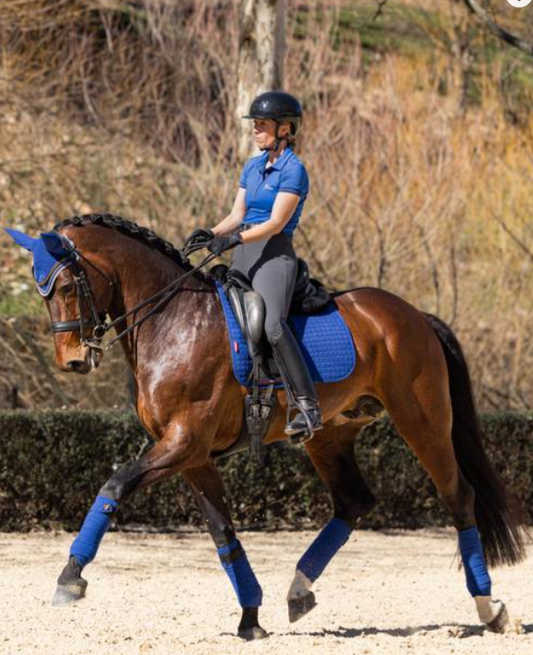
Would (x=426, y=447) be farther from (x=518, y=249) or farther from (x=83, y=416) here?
(x=518, y=249)

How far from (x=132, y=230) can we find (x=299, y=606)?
2.02m

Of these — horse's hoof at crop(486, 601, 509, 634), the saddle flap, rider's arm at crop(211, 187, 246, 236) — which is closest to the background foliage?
rider's arm at crop(211, 187, 246, 236)

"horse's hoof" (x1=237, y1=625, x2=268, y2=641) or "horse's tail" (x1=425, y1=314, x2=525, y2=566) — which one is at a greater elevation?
"horse's tail" (x1=425, y1=314, x2=525, y2=566)

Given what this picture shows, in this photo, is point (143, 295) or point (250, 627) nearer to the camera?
point (143, 295)

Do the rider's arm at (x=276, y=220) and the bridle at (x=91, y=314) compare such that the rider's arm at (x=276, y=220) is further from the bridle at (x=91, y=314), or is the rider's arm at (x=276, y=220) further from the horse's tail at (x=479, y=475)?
the horse's tail at (x=479, y=475)

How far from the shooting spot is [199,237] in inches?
226

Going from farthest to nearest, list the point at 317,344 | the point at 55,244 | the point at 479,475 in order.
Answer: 1. the point at 479,475
2. the point at 317,344
3. the point at 55,244

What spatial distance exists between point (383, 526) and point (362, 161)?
5.27 metres

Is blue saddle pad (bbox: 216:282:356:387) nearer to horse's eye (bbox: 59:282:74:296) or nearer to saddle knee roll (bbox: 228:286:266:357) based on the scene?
saddle knee roll (bbox: 228:286:266:357)

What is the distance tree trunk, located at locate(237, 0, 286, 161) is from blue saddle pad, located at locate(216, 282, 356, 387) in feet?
15.4

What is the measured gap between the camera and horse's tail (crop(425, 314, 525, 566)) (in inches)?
242

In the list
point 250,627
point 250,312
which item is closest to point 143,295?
point 250,312

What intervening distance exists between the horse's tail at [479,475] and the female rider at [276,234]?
1.12 meters

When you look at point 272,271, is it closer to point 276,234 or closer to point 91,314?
point 276,234
